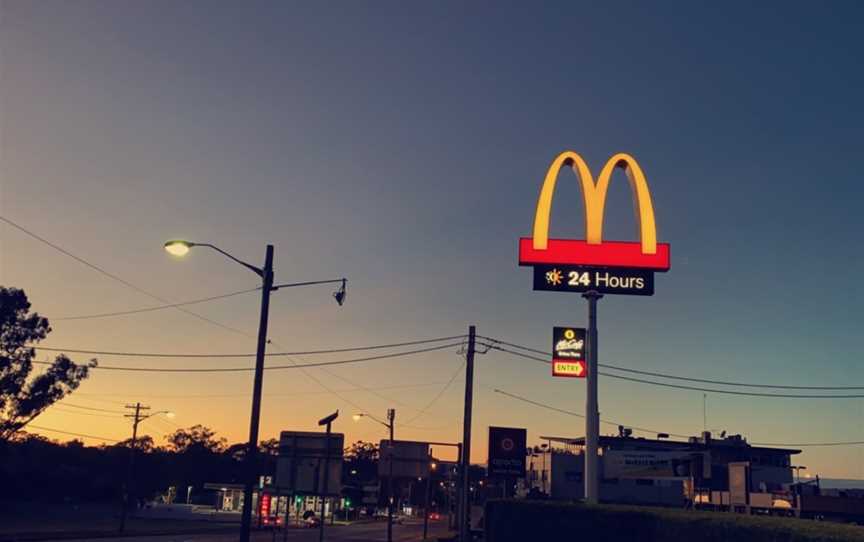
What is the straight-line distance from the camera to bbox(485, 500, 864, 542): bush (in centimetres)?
1552

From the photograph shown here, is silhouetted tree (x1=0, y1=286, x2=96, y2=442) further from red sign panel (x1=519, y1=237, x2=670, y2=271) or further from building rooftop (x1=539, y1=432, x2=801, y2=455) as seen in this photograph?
building rooftop (x1=539, y1=432, x2=801, y2=455)

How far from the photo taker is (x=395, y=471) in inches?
1694

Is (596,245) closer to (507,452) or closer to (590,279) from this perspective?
(590,279)

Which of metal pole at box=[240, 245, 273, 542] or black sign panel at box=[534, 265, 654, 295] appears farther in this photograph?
black sign panel at box=[534, 265, 654, 295]

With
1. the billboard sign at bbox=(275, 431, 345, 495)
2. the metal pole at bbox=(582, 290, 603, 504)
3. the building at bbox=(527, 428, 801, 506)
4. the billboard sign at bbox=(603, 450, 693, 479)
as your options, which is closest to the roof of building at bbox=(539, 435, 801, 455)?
the building at bbox=(527, 428, 801, 506)

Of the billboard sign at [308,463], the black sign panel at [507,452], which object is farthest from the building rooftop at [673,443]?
the billboard sign at [308,463]

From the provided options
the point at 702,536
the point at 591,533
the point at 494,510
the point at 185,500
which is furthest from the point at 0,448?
the point at 185,500

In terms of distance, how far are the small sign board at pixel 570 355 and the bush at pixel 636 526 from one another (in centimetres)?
655

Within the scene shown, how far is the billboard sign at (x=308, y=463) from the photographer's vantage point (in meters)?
23.6

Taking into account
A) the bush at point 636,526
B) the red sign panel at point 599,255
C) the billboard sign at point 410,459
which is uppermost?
the red sign panel at point 599,255

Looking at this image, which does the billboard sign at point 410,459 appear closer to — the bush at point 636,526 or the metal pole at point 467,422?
the metal pole at point 467,422

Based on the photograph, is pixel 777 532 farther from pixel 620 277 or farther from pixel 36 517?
pixel 36 517

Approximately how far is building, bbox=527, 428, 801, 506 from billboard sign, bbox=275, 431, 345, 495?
4227 cm

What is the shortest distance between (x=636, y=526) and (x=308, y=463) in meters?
10.6
